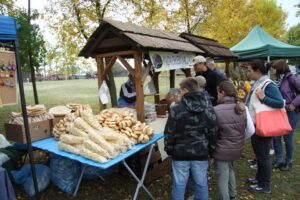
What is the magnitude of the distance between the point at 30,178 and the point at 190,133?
109 inches

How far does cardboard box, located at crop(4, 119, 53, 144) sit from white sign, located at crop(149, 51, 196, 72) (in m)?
1.93

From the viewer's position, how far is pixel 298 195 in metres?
3.84

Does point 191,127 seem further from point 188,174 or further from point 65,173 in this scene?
point 65,173

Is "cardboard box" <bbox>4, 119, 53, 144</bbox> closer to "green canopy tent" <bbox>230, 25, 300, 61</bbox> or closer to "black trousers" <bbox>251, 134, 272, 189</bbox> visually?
"black trousers" <bbox>251, 134, 272, 189</bbox>

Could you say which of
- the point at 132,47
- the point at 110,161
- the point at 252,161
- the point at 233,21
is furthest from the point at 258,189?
the point at 233,21

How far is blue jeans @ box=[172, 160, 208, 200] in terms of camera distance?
2.85 m

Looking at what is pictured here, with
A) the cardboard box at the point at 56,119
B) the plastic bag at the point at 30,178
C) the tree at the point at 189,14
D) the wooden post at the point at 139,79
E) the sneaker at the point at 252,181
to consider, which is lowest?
the sneaker at the point at 252,181

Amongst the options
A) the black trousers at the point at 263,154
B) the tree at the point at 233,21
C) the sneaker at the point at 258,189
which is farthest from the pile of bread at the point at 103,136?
the tree at the point at 233,21

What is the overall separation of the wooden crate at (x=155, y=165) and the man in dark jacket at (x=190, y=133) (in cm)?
141

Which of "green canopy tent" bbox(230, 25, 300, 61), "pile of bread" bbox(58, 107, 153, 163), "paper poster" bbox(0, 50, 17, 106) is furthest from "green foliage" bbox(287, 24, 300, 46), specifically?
"paper poster" bbox(0, 50, 17, 106)

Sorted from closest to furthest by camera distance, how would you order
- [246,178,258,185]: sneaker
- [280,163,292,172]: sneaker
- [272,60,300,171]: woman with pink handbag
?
[246,178,258,185]: sneaker, [272,60,300,171]: woman with pink handbag, [280,163,292,172]: sneaker

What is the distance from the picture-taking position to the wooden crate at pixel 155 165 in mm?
4289

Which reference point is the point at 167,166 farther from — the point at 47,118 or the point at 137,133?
the point at 47,118

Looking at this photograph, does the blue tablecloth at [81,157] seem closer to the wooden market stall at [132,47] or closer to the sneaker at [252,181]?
the wooden market stall at [132,47]
